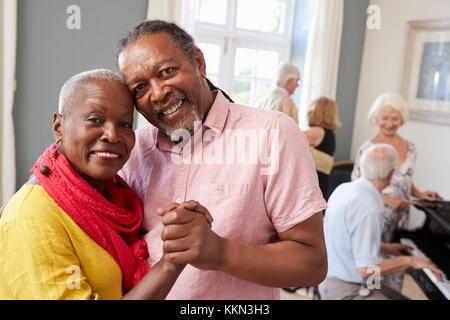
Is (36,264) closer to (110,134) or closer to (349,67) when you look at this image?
(110,134)

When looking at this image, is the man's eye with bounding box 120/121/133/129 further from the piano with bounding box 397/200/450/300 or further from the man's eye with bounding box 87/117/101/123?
the piano with bounding box 397/200/450/300

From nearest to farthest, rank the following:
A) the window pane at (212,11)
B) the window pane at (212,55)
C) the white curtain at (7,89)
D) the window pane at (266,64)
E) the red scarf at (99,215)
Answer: the red scarf at (99,215) → the white curtain at (7,89) → the window pane at (212,11) → the window pane at (212,55) → the window pane at (266,64)

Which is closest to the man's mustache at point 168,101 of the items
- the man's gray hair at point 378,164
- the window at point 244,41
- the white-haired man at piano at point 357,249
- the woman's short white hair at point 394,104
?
the white-haired man at piano at point 357,249

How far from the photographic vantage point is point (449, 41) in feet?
13.0

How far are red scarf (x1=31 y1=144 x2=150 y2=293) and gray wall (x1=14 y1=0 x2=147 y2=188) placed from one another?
217 cm

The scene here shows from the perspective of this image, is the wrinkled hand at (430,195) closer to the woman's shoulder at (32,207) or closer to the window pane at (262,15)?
the window pane at (262,15)

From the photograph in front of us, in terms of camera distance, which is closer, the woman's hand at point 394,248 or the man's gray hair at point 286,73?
the woman's hand at point 394,248

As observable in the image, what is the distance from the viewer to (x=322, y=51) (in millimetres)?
4309

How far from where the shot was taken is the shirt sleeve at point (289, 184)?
0.88m

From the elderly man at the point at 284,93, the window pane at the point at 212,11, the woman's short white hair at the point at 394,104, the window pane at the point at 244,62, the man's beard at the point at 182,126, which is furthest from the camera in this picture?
the window pane at the point at 244,62

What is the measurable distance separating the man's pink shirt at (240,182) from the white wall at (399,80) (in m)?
3.65

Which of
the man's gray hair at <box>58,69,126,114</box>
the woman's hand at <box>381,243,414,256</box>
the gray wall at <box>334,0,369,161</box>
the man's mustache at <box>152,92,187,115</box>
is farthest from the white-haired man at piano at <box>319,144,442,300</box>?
the gray wall at <box>334,0,369,161</box>
